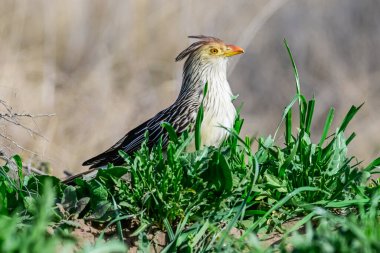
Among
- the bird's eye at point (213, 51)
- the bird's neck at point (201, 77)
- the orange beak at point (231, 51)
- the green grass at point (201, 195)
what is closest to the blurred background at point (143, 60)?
the bird's neck at point (201, 77)

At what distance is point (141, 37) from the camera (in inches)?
→ 409

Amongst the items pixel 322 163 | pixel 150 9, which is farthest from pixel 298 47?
pixel 322 163

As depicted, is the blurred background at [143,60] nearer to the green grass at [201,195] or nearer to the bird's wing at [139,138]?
the bird's wing at [139,138]

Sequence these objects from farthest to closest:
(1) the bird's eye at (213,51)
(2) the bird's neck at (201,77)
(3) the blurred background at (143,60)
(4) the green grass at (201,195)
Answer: (3) the blurred background at (143,60) < (1) the bird's eye at (213,51) < (2) the bird's neck at (201,77) < (4) the green grass at (201,195)

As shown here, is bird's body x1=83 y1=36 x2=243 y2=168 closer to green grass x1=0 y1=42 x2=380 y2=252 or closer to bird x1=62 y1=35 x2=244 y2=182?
bird x1=62 y1=35 x2=244 y2=182

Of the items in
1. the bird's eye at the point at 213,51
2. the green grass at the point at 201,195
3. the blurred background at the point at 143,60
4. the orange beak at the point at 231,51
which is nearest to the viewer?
the green grass at the point at 201,195

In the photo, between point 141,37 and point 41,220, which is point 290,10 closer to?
point 141,37

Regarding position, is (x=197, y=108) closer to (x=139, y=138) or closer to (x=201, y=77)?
(x=139, y=138)

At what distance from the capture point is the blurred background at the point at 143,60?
9.90 m

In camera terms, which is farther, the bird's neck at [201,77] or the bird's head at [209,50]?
the bird's head at [209,50]

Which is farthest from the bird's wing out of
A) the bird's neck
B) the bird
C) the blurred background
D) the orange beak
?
the blurred background

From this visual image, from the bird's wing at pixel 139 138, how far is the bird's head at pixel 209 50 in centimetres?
83

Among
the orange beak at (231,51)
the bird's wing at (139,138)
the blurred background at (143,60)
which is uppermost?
the blurred background at (143,60)

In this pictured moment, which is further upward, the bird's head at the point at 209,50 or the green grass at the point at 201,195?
the bird's head at the point at 209,50
